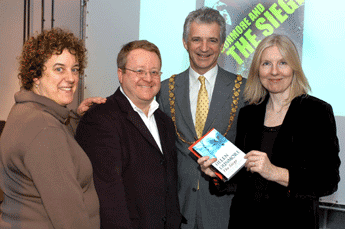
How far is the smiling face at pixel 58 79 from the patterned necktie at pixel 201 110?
103cm

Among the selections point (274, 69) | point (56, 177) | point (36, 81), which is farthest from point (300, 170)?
point (36, 81)

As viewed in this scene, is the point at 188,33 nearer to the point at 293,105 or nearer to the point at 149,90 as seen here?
the point at 149,90

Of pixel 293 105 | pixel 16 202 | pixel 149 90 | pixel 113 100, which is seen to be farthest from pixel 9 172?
pixel 293 105

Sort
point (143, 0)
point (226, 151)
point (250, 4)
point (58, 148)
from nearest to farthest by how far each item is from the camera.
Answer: point (58, 148) → point (226, 151) → point (250, 4) → point (143, 0)

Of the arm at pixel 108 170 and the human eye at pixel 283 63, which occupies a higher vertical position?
the human eye at pixel 283 63

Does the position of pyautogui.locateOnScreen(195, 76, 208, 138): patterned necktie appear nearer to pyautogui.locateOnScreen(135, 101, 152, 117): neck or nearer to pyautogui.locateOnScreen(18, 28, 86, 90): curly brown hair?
pyautogui.locateOnScreen(135, 101, 152, 117): neck

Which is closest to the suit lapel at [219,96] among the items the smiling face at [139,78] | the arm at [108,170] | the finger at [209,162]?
the finger at [209,162]

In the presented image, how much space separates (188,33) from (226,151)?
1.08 meters

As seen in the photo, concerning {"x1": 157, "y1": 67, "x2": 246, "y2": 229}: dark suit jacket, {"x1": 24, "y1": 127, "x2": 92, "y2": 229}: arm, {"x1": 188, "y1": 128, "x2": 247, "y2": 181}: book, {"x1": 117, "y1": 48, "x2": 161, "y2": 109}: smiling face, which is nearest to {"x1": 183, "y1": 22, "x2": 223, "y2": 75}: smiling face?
{"x1": 157, "y1": 67, "x2": 246, "y2": 229}: dark suit jacket

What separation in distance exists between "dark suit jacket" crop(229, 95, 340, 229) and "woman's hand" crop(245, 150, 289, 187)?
0.13 feet

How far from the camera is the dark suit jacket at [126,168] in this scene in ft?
5.77

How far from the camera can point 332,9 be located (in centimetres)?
360

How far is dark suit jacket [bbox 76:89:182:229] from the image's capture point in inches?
69.3

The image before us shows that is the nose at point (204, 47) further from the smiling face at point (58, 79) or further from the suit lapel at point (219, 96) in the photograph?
the smiling face at point (58, 79)
